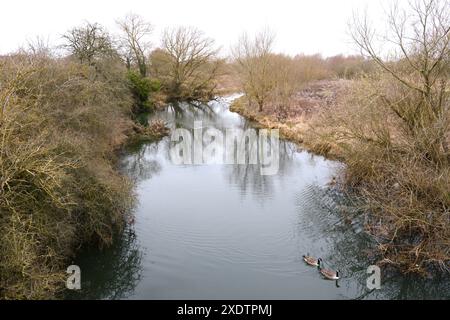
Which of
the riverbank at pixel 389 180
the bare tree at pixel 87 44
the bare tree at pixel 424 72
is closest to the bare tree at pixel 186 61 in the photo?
the bare tree at pixel 87 44

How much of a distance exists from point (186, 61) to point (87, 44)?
23074 millimetres

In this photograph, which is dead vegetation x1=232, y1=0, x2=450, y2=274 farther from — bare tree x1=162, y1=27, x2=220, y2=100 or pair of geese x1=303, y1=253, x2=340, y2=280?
bare tree x1=162, y1=27, x2=220, y2=100

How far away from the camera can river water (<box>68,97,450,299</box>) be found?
11.0m

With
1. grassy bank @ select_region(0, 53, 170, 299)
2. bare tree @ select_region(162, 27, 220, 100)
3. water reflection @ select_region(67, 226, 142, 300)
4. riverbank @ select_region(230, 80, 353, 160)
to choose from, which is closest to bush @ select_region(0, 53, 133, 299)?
grassy bank @ select_region(0, 53, 170, 299)

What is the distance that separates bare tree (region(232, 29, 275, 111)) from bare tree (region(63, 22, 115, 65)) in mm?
12339

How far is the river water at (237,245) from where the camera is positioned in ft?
35.9

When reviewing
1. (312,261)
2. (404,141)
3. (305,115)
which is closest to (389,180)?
(404,141)

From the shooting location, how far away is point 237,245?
1323 centimetres

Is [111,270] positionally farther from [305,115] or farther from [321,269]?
[305,115]

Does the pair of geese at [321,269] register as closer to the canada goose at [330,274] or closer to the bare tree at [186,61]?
the canada goose at [330,274]

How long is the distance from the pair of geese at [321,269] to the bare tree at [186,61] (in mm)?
41593

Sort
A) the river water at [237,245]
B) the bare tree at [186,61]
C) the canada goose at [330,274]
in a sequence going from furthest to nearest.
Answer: the bare tree at [186,61] → the canada goose at [330,274] → the river water at [237,245]
